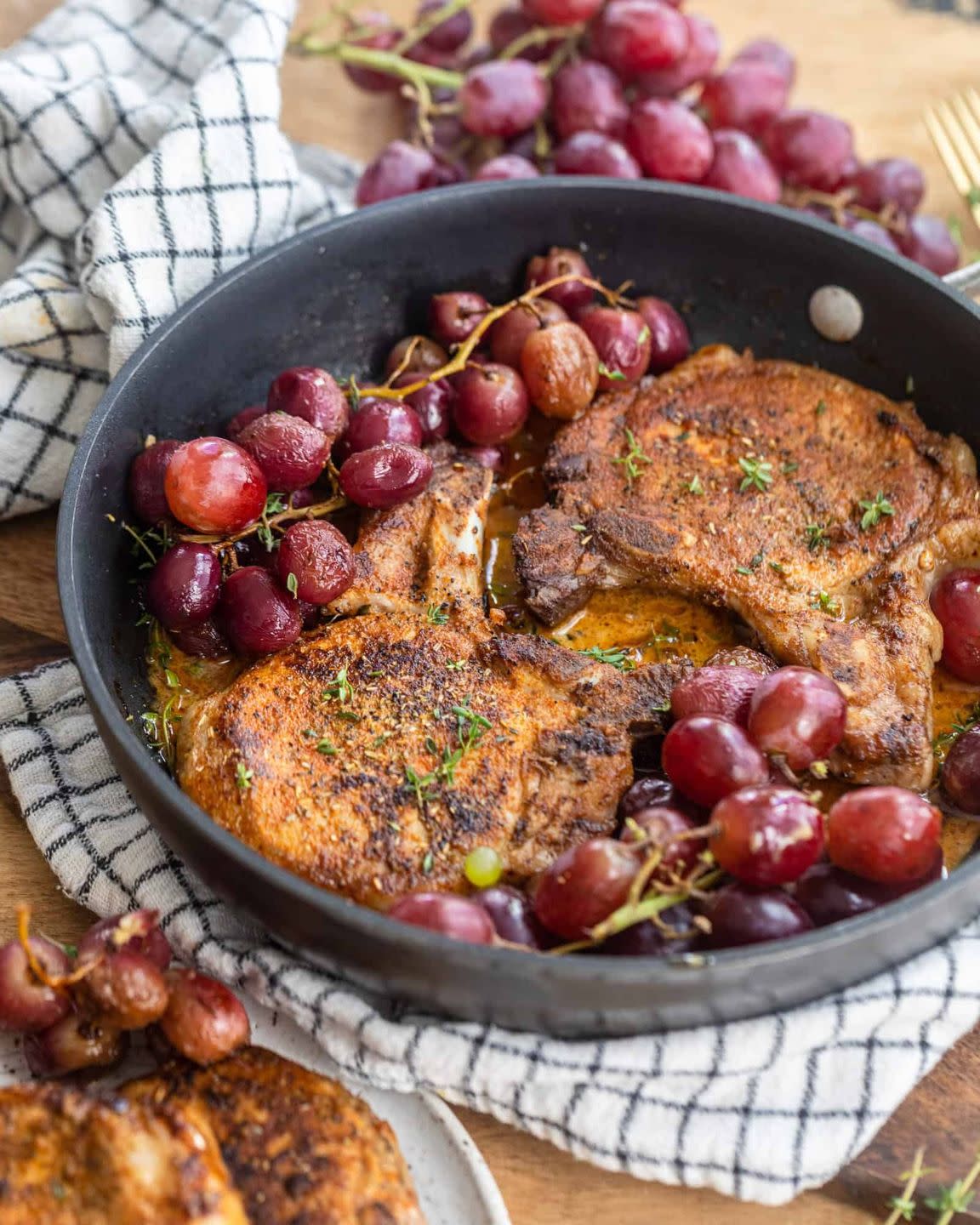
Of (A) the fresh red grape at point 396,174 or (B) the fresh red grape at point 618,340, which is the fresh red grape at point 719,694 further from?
(A) the fresh red grape at point 396,174

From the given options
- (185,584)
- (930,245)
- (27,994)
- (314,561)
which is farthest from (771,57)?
(27,994)

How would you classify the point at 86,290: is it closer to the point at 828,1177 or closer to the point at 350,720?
the point at 350,720

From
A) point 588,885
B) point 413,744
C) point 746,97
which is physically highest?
point 746,97

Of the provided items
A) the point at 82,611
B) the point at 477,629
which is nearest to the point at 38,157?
the point at 82,611

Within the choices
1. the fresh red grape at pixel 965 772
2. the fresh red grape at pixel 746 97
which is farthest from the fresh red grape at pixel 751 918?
the fresh red grape at pixel 746 97

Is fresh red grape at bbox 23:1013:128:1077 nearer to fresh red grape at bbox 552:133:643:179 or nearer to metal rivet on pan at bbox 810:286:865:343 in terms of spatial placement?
metal rivet on pan at bbox 810:286:865:343

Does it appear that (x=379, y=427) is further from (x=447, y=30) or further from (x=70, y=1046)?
(x=447, y=30)
